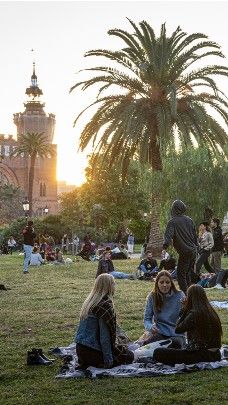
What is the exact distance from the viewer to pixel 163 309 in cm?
883

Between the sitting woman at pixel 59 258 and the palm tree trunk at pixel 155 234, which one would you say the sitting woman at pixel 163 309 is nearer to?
the palm tree trunk at pixel 155 234

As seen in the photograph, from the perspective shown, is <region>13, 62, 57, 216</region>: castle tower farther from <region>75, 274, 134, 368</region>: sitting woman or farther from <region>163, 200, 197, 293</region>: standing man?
<region>75, 274, 134, 368</region>: sitting woman

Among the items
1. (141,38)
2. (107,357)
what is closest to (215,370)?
(107,357)

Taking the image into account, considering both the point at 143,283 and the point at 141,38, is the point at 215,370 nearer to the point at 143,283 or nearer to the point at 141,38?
the point at 143,283

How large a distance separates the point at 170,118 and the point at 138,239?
3191 cm

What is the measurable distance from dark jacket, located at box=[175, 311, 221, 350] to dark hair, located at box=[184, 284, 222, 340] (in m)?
0.02

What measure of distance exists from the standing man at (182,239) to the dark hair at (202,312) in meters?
5.27

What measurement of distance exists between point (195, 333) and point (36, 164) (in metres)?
101

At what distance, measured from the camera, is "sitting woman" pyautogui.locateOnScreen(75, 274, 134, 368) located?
7660 mm

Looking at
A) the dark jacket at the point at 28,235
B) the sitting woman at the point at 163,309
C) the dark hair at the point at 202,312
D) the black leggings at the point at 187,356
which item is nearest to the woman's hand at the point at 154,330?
the sitting woman at the point at 163,309

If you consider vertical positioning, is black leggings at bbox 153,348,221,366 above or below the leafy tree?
below

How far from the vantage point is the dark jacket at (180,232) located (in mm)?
13023

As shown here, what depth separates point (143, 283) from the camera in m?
19.3

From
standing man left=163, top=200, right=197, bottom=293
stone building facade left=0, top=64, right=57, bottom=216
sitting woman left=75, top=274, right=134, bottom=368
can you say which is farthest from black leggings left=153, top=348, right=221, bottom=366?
stone building facade left=0, top=64, right=57, bottom=216
